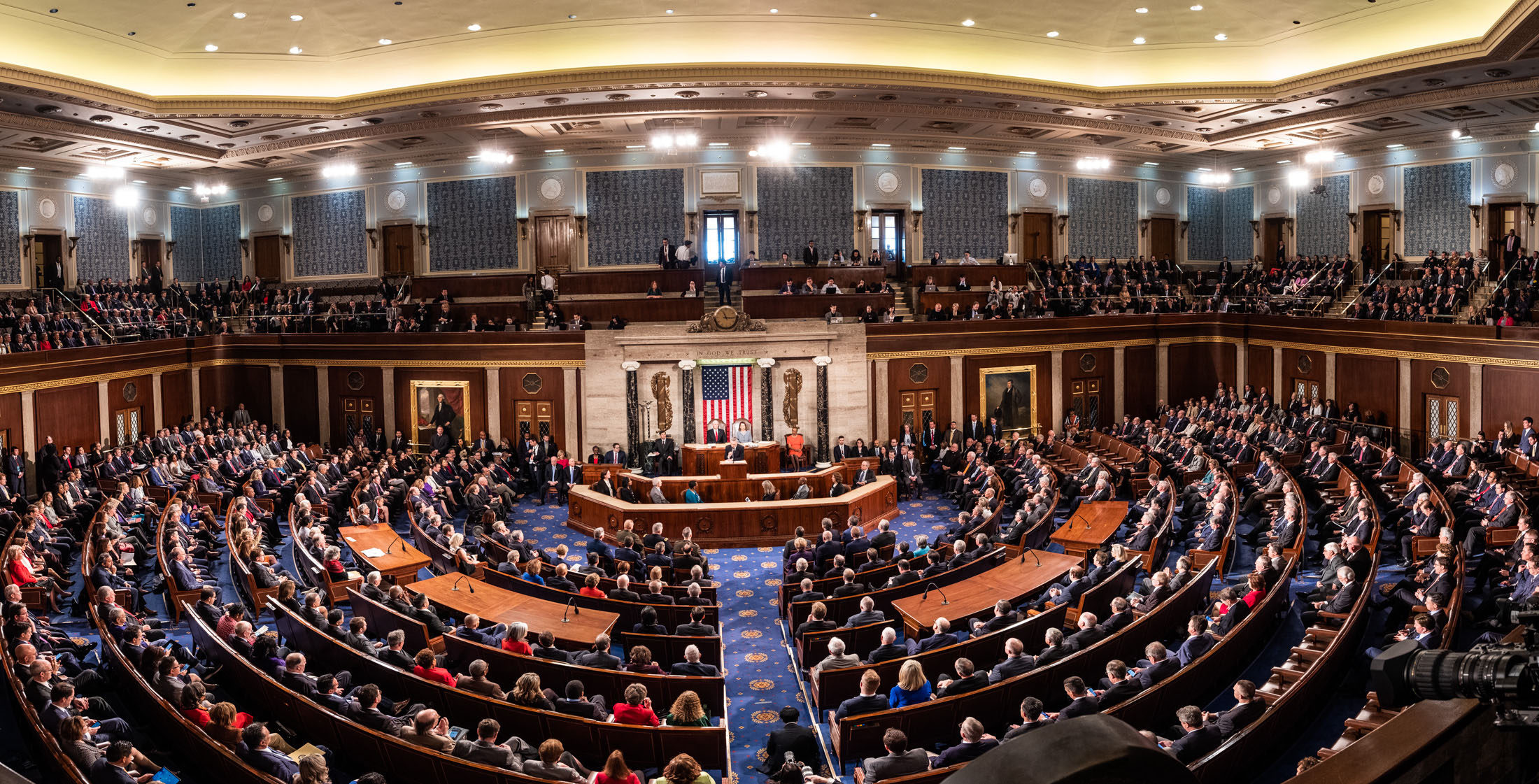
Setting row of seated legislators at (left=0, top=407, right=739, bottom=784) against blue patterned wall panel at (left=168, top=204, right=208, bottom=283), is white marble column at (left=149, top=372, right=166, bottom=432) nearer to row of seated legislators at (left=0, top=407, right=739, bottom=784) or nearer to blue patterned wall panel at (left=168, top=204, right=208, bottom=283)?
row of seated legislators at (left=0, top=407, right=739, bottom=784)

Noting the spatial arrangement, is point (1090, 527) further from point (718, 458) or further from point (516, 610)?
point (516, 610)

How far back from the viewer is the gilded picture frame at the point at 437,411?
23500mm

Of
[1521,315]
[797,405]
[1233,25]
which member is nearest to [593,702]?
[797,405]

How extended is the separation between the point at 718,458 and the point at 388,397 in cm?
926

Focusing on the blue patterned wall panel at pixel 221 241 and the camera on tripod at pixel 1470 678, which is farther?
the blue patterned wall panel at pixel 221 241

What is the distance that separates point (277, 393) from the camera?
2512cm

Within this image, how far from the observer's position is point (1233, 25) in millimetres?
19734

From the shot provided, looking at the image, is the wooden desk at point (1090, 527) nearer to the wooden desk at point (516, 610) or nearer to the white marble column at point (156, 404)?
the wooden desk at point (516, 610)

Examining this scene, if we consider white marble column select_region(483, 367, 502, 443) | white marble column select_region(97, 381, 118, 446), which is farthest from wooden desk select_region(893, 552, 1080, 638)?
white marble column select_region(97, 381, 118, 446)

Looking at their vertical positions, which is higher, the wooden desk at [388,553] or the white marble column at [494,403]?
the white marble column at [494,403]

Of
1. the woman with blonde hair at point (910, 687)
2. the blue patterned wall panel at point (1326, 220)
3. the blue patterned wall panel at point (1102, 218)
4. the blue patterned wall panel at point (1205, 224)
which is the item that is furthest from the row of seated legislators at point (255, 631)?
the blue patterned wall panel at point (1205, 224)

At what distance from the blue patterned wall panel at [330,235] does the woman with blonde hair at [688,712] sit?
2321 centimetres

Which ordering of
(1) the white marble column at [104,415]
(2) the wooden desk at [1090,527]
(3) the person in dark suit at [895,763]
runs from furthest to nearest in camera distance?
1. (1) the white marble column at [104,415]
2. (2) the wooden desk at [1090,527]
3. (3) the person in dark suit at [895,763]

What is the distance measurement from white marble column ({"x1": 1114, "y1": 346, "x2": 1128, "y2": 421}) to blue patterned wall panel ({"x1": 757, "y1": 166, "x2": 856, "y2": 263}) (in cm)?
731
